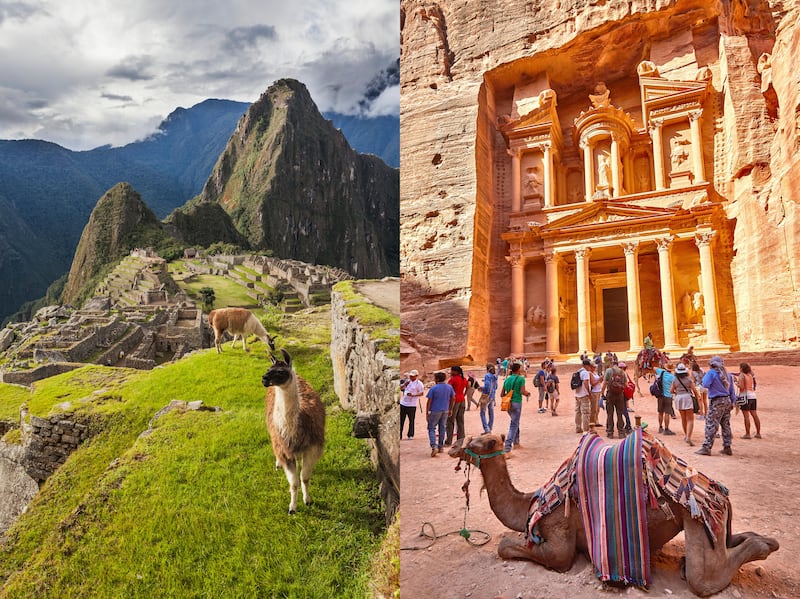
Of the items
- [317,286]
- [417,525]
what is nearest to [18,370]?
[317,286]

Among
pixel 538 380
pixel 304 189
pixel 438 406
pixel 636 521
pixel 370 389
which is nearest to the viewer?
pixel 636 521

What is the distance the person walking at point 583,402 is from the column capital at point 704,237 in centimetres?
111

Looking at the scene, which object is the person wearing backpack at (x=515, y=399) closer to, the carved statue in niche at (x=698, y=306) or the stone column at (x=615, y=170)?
the carved statue in niche at (x=698, y=306)

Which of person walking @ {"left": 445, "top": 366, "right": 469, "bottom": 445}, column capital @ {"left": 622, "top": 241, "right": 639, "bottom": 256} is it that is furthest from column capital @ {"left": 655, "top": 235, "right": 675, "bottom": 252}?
person walking @ {"left": 445, "top": 366, "right": 469, "bottom": 445}

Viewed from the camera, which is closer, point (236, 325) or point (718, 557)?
point (718, 557)

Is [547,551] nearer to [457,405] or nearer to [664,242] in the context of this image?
[457,405]

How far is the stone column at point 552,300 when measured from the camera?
3574mm

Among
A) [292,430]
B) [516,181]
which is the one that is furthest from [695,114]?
[292,430]

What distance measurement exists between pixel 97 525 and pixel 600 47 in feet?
16.1

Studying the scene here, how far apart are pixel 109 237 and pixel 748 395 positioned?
4.88 m

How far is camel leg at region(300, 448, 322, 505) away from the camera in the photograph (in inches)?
123

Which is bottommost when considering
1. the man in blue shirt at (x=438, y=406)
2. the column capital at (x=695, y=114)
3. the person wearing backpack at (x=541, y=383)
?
the man in blue shirt at (x=438, y=406)

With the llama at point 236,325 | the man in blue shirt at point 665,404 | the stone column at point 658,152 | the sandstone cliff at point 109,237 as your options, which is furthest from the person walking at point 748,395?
the sandstone cliff at point 109,237

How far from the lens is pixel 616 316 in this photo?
339 centimetres
